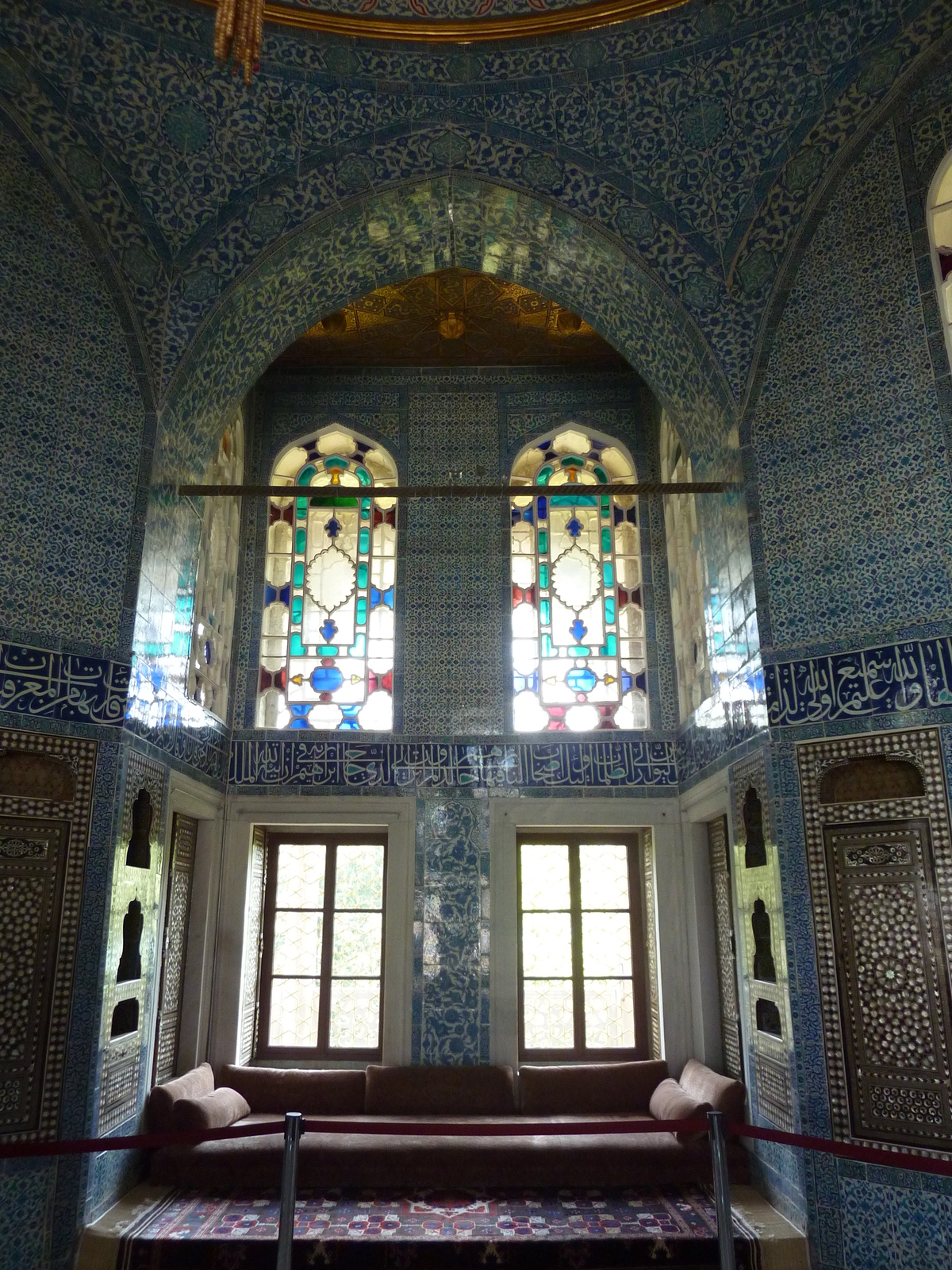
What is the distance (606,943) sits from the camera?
595 cm

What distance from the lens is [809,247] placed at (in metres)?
4.60

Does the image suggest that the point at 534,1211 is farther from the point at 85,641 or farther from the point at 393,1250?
the point at 85,641

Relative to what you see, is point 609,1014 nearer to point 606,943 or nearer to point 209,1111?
point 606,943

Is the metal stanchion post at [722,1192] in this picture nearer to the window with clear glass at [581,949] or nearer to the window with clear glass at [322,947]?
the window with clear glass at [581,949]

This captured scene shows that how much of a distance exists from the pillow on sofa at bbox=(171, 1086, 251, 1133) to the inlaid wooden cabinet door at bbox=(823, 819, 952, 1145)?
2.75 m

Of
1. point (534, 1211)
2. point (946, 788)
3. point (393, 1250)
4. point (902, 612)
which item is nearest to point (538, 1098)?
point (534, 1211)

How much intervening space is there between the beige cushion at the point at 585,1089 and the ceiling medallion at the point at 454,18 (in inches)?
214

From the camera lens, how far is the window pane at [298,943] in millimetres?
5934

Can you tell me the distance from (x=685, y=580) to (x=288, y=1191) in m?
4.16

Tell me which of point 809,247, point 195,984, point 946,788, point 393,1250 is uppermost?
point 809,247

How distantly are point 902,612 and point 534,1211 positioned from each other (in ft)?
9.97

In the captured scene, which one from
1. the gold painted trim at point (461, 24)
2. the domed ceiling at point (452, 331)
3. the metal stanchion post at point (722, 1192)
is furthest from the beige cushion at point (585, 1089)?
the gold painted trim at point (461, 24)

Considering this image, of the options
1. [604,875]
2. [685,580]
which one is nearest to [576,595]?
[685,580]

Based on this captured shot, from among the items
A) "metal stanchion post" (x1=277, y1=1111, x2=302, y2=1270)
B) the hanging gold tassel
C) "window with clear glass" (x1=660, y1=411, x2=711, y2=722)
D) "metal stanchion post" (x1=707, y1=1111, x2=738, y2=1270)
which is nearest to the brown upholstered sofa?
"metal stanchion post" (x1=277, y1=1111, x2=302, y2=1270)
